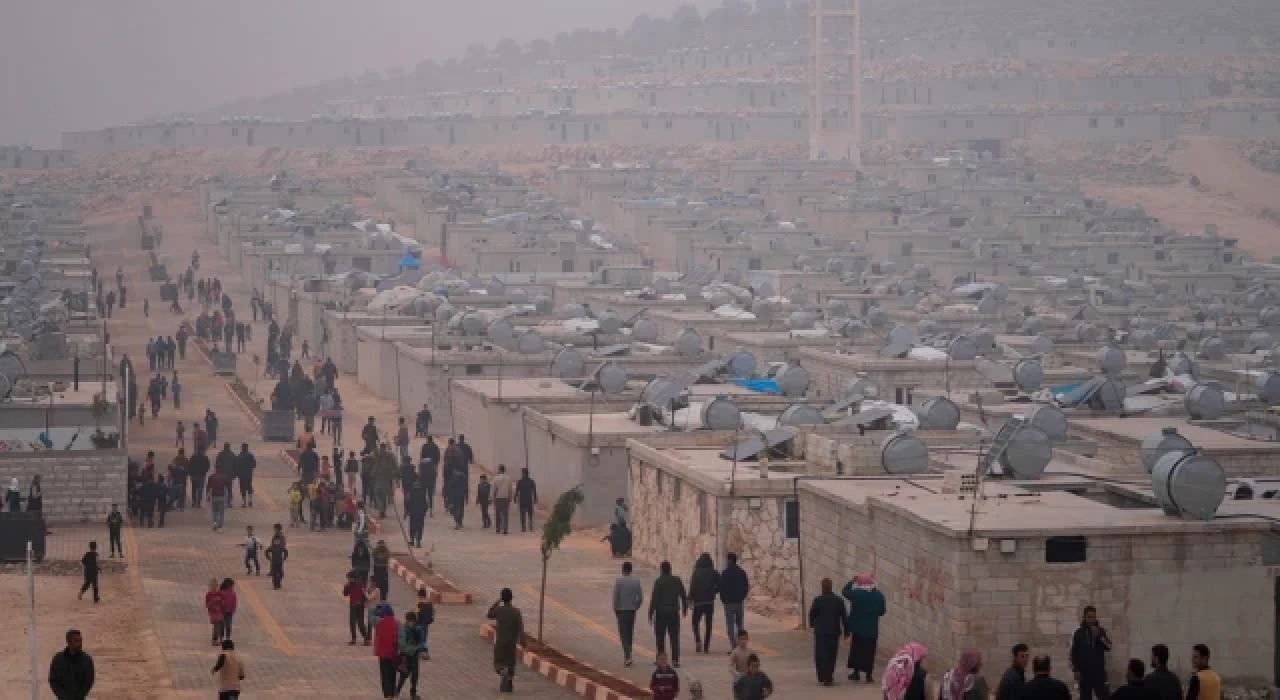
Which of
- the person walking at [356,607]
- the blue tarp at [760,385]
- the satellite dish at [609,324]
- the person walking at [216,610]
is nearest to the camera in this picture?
the person walking at [216,610]

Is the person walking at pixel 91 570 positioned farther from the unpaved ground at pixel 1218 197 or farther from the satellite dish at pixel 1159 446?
the unpaved ground at pixel 1218 197

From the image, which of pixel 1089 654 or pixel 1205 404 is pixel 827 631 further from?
pixel 1205 404

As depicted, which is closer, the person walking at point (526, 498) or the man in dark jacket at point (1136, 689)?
the man in dark jacket at point (1136, 689)

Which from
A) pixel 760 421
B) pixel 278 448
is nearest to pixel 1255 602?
pixel 760 421


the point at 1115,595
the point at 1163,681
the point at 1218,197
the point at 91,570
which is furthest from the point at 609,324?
the point at 1218,197

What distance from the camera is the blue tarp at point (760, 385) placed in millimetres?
39812

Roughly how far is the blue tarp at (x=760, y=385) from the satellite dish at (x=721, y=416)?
660cm

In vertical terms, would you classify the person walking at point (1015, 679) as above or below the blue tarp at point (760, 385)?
above

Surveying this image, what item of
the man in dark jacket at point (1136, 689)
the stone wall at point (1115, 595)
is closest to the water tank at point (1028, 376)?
the stone wall at point (1115, 595)

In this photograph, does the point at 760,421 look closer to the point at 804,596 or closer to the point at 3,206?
the point at 804,596

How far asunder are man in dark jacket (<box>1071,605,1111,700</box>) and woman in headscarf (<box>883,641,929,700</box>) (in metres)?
2.47

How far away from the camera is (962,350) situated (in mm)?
45344

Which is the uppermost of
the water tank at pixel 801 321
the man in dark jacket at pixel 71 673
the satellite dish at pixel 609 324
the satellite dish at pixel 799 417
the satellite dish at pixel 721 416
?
the man in dark jacket at pixel 71 673

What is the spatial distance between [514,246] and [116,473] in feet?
154
